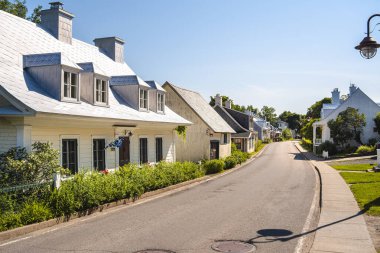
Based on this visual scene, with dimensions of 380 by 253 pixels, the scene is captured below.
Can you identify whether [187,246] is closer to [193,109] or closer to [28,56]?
[28,56]

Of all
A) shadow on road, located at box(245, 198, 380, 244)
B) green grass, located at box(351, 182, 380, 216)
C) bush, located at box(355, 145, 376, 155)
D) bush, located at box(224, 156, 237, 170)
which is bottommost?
shadow on road, located at box(245, 198, 380, 244)

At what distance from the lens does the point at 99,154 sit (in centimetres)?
1805

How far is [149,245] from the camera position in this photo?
9430 millimetres

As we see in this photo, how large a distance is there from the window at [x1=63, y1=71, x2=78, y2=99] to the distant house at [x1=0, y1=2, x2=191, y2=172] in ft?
0.13

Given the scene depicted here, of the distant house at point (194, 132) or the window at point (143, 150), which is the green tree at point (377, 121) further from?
the window at point (143, 150)

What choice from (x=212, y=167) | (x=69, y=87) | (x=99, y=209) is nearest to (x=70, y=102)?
(x=69, y=87)

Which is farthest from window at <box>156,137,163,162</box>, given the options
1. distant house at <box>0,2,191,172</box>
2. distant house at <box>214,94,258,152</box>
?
distant house at <box>214,94,258,152</box>

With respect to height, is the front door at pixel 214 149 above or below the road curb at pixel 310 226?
above

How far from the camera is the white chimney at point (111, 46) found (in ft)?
86.1

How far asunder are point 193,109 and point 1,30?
21.1 m

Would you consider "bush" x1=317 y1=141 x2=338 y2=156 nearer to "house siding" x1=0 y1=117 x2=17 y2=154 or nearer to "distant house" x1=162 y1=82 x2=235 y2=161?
"distant house" x1=162 y1=82 x2=235 y2=161

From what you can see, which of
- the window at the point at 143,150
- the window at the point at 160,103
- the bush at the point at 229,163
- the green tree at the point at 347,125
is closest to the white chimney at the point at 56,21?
the window at the point at 143,150

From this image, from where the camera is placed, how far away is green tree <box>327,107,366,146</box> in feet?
153

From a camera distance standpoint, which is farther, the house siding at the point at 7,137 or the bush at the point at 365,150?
the bush at the point at 365,150
